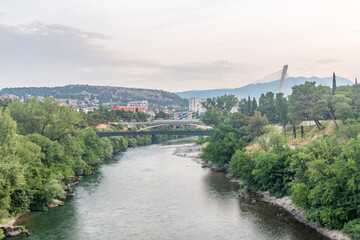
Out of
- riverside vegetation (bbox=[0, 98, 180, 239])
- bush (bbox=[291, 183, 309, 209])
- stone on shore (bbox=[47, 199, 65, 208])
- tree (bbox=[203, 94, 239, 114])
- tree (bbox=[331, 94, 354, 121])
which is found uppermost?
tree (bbox=[203, 94, 239, 114])

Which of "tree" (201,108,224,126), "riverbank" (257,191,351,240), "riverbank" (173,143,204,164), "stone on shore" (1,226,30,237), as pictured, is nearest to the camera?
"riverbank" (257,191,351,240)

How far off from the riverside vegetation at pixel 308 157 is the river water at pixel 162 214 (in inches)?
74.0

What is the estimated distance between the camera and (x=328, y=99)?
40.3 metres

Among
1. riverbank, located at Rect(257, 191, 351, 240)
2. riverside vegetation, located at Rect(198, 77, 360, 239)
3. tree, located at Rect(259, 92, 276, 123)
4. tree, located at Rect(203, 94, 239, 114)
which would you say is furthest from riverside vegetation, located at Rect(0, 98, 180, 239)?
tree, located at Rect(203, 94, 239, 114)

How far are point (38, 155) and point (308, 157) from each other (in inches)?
795

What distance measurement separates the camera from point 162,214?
2547cm

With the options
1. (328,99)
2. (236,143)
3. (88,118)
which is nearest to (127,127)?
(88,118)

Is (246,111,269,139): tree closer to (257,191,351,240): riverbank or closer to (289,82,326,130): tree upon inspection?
(289,82,326,130): tree

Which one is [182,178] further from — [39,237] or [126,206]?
[39,237]

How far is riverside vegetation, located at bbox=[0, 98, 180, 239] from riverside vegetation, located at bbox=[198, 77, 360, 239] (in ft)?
50.5

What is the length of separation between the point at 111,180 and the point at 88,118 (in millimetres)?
38193

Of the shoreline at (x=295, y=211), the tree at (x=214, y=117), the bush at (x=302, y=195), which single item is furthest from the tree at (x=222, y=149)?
→ the tree at (x=214, y=117)

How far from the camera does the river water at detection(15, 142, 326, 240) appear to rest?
21547 millimetres

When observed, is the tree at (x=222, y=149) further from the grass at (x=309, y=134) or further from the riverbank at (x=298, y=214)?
the riverbank at (x=298, y=214)
